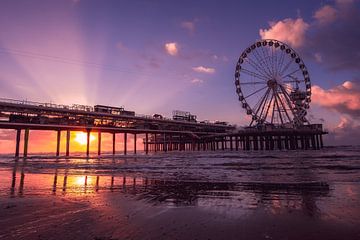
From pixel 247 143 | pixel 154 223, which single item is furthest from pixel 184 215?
pixel 247 143

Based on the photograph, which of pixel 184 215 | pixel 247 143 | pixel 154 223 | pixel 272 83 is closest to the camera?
pixel 154 223

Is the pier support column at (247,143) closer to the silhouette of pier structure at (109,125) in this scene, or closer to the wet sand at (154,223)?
the silhouette of pier structure at (109,125)

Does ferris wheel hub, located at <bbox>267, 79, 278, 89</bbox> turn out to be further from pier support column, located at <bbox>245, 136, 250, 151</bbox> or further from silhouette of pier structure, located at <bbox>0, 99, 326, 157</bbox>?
pier support column, located at <bbox>245, 136, 250, 151</bbox>

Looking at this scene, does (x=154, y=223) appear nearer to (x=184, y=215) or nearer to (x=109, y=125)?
(x=184, y=215)

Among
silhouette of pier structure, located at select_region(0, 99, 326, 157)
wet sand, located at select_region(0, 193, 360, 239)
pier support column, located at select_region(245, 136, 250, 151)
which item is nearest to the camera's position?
wet sand, located at select_region(0, 193, 360, 239)

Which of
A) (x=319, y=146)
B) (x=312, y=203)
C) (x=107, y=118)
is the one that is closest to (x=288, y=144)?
(x=319, y=146)

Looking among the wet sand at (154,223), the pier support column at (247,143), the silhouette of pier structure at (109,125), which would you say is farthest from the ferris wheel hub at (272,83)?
the wet sand at (154,223)

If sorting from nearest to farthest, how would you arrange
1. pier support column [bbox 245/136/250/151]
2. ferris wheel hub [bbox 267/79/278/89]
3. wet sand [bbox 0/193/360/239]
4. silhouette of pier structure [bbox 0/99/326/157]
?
wet sand [bbox 0/193/360/239]
silhouette of pier structure [bbox 0/99/326/157]
ferris wheel hub [bbox 267/79/278/89]
pier support column [bbox 245/136/250/151]

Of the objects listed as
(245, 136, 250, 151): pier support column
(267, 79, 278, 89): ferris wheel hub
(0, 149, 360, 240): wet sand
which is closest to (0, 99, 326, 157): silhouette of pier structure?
(245, 136, 250, 151): pier support column

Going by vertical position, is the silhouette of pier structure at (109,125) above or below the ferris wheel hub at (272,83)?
below

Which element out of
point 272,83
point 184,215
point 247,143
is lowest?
point 184,215

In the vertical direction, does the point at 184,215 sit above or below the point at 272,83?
below

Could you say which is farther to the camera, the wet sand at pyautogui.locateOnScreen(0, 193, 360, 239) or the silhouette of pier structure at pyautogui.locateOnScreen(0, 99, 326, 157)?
the silhouette of pier structure at pyautogui.locateOnScreen(0, 99, 326, 157)

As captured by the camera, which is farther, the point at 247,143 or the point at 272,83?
the point at 247,143
